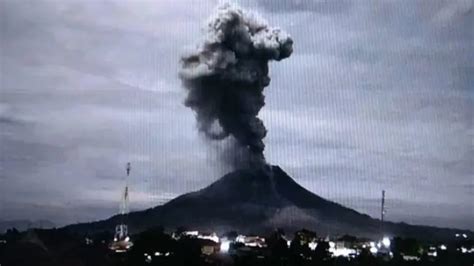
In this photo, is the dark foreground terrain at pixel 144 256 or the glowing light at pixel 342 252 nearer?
the dark foreground terrain at pixel 144 256

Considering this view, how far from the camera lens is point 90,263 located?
17.6 meters

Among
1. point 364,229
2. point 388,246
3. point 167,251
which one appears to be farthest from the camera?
point 364,229

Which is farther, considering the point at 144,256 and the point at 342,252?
the point at 342,252

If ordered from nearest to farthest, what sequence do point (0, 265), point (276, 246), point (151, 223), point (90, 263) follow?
point (0, 265), point (90, 263), point (276, 246), point (151, 223)

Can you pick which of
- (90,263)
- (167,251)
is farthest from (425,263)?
(90,263)

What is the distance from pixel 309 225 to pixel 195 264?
48.7 meters

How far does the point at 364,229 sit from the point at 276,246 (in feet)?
152

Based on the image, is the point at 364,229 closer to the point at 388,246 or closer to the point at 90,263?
the point at 388,246

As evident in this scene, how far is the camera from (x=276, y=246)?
26.0 metres

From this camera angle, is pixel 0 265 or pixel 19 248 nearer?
pixel 0 265

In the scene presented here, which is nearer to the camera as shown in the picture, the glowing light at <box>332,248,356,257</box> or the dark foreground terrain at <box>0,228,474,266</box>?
the dark foreground terrain at <box>0,228,474,266</box>

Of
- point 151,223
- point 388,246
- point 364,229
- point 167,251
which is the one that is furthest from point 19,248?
point 364,229

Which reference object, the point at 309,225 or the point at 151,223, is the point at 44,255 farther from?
the point at 309,225

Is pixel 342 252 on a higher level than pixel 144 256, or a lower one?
higher
